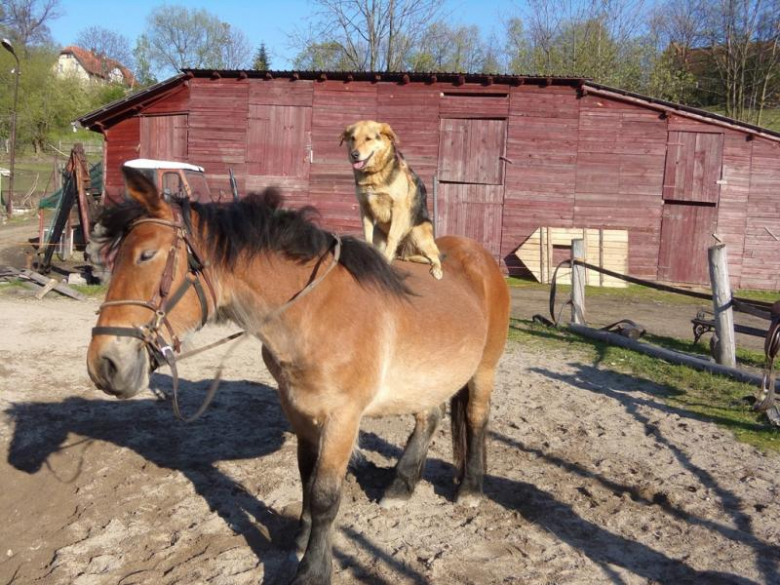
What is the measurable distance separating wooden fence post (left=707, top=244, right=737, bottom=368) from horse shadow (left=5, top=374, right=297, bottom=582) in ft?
18.0

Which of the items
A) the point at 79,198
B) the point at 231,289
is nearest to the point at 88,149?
the point at 79,198

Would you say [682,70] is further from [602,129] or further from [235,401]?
[235,401]

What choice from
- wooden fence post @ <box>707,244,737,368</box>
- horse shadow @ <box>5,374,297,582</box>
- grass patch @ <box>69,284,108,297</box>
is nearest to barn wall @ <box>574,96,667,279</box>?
wooden fence post @ <box>707,244,737,368</box>

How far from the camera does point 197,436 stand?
5.16m

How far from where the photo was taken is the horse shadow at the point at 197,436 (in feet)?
12.5

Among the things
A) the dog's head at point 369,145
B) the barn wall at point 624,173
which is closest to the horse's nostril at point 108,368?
the dog's head at point 369,145

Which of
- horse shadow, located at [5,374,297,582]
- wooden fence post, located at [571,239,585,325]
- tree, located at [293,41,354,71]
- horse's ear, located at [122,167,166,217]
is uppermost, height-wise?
tree, located at [293,41,354,71]

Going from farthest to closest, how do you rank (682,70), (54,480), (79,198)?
(682,70)
(79,198)
(54,480)

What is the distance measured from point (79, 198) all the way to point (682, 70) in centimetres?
3324

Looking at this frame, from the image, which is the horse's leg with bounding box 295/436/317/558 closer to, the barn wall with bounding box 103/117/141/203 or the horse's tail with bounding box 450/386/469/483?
the horse's tail with bounding box 450/386/469/483

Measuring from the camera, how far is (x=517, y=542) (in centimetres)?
358

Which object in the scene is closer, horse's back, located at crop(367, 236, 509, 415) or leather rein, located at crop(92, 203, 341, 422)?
leather rein, located at crop(92, 203, 341, 422)

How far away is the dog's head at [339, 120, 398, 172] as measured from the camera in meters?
4.31

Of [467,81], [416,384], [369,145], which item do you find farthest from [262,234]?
[467,81]
